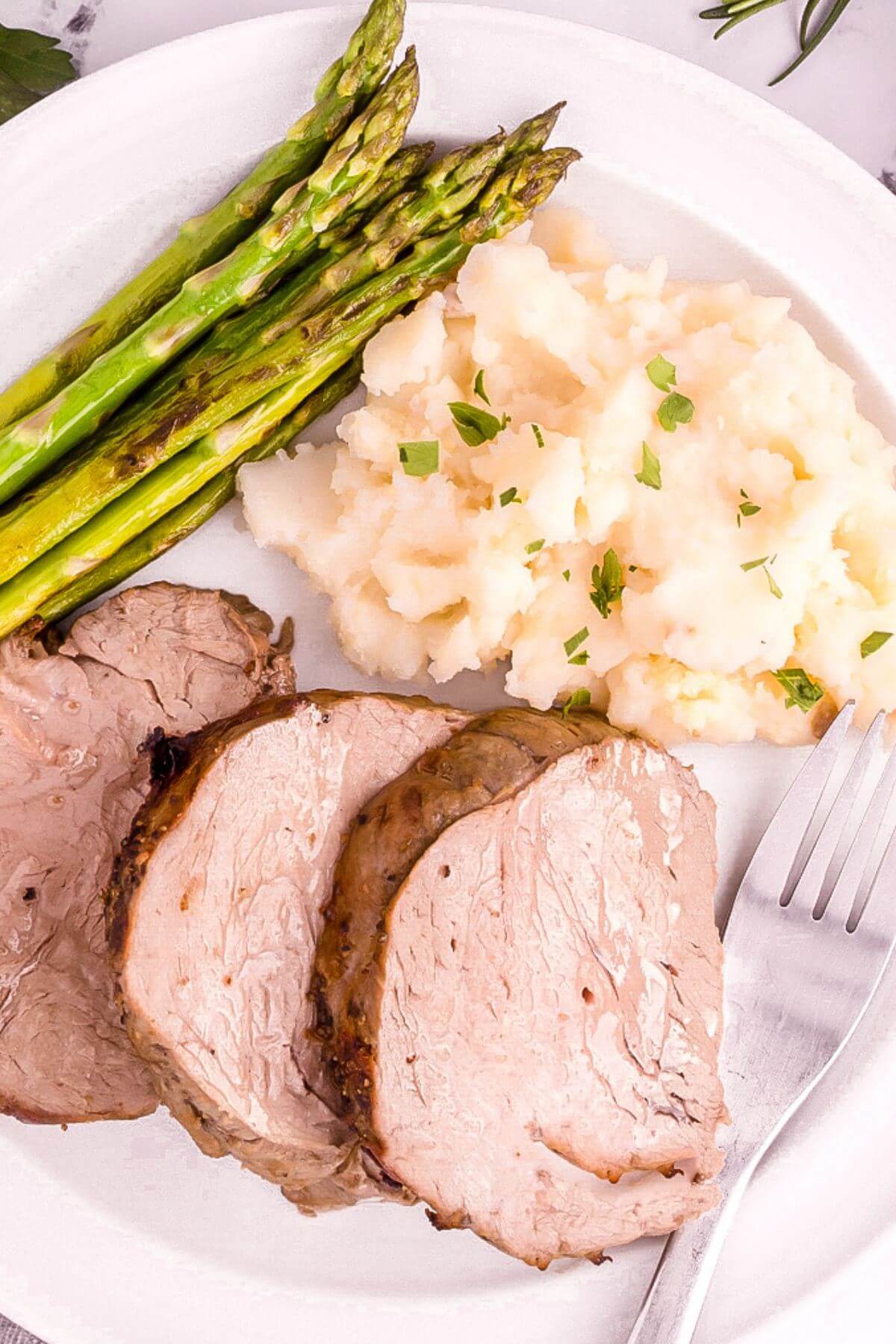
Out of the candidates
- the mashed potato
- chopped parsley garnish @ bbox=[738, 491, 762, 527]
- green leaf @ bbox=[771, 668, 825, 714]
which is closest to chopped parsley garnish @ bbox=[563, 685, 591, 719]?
the mashed potato

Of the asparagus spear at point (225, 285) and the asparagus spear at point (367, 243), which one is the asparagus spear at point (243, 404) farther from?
the asparagus spear at point (225, 285)

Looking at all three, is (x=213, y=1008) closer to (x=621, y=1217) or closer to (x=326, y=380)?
(x=621, y=1217)

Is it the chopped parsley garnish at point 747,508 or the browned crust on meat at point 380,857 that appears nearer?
the browned crust on meat at point 380,857

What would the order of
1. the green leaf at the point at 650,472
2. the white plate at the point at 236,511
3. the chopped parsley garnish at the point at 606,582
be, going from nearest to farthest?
the green leaf at the point at 650,472, the chopped parsley garnish at the point at 606,582, the white plate at the point at 236,511

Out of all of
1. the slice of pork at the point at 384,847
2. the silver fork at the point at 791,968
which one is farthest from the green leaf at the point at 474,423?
the silver fork at the point at 791,968

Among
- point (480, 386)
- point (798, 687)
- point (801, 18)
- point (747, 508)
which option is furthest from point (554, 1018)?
point (801, 18)

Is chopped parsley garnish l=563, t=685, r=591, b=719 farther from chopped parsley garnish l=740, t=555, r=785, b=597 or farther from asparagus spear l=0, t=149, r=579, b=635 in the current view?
asparagus spear l=0, t=149, r=579, b=635

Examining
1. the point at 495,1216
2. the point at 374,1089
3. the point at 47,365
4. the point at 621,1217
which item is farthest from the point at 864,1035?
the point at 47,365
